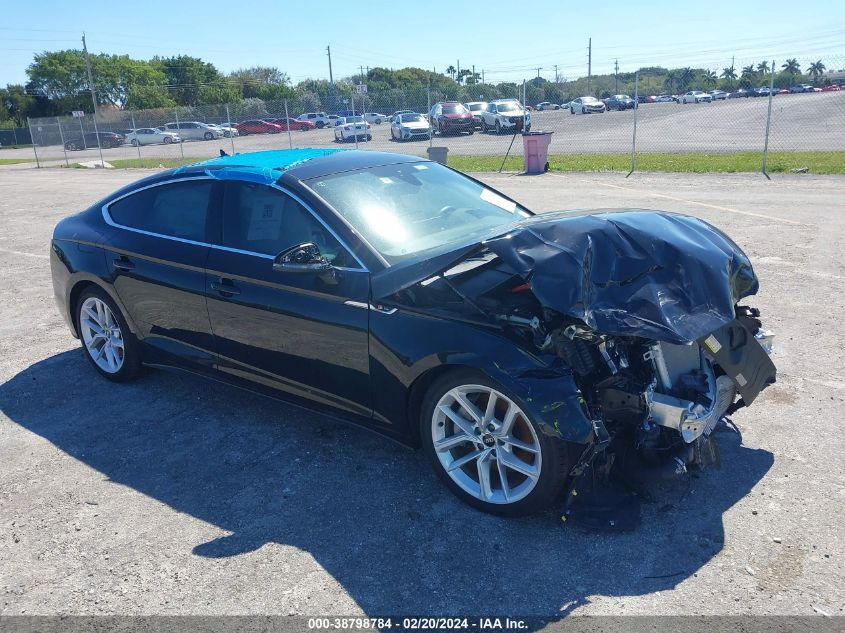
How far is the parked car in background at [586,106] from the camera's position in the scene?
5284cm

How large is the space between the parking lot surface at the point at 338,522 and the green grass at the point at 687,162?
12.6 m

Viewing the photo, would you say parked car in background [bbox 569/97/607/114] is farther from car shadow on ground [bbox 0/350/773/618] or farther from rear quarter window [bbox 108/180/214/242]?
car shadow on ground [bbox 0/350/773/618]

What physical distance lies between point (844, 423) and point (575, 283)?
2198 millimetres

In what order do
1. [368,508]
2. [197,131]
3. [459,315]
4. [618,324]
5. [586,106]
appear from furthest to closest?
[586,106] → [197,131] → [368,508] → [459,315] → [618,324]

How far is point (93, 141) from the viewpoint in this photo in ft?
130

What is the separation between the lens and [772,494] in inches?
140

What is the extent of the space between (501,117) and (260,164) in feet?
97.2

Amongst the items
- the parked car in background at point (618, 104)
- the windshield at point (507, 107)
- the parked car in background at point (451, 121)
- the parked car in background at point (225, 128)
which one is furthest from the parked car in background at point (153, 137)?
the parked car in background at point (618, 104)

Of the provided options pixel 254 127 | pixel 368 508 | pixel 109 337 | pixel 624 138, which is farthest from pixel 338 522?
pixel 254 127

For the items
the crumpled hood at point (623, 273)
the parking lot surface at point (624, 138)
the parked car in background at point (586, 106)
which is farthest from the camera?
the parked car in background at point (586, 106)

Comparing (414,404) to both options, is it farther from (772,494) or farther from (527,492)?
(772,494)

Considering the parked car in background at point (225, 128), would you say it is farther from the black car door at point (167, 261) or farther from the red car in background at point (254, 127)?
the black car door at point (167, 261)

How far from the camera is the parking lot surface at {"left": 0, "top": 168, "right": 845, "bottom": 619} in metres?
2.97

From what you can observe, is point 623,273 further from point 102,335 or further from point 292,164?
point 102,335
